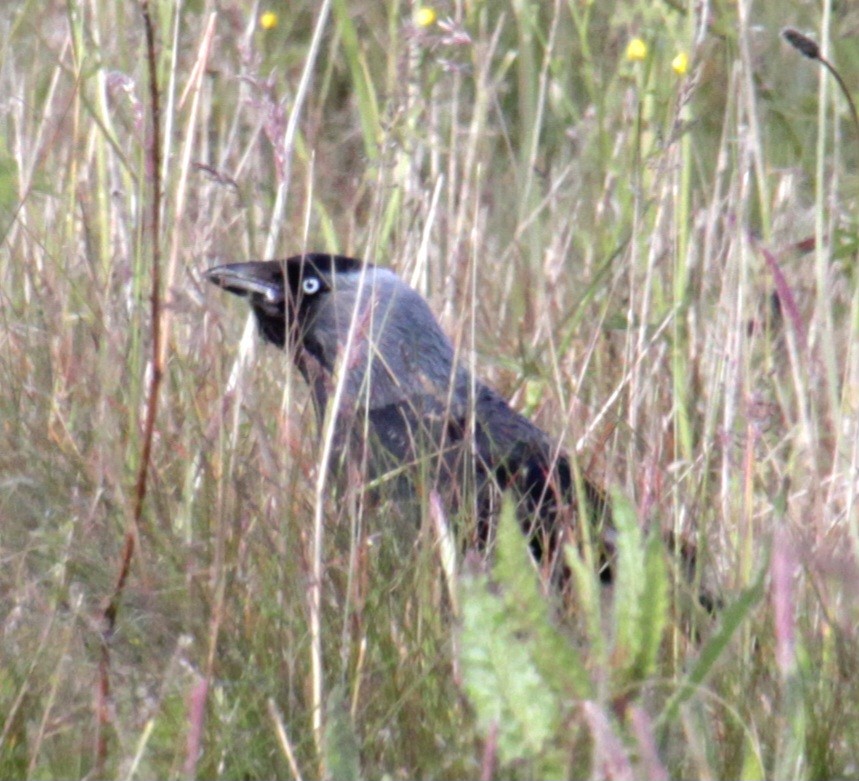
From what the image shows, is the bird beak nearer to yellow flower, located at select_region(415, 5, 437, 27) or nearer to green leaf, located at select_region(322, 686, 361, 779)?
yellow flower, located at select_region(415, 5, 437, 27)

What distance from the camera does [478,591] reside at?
5.56ft

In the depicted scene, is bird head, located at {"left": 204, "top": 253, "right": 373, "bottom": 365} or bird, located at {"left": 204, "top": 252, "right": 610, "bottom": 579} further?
bird head, located at {"left": 204, "top": 253, "right": 373, "bottom": 365}

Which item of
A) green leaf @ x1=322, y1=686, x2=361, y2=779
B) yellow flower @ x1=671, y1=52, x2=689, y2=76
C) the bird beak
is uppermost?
yellow flower @ x1=671, y1=52, x2=689, y2=76

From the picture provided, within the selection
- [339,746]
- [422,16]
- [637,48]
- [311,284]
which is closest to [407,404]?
[311,284]

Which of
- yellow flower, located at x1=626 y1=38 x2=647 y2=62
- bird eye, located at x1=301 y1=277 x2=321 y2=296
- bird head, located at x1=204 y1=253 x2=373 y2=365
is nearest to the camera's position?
yellow flower, located at x1=626 y1=38 x2=647 y2=62

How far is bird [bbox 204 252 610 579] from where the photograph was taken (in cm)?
248

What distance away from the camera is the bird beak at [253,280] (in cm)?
364

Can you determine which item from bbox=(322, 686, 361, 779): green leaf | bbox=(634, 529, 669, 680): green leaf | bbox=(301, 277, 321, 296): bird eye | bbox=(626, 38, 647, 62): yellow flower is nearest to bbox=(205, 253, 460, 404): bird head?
bbox=(301, 277, 321, 296): bird eye

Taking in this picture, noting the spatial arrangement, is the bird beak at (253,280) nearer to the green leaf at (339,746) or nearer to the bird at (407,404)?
the bird at (407,404)

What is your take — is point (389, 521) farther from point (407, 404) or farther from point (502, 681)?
point (407, 404)

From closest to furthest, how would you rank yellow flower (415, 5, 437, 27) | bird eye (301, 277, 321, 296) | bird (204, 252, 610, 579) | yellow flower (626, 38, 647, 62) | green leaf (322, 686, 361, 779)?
green leaf (322, 686, 361, 779) → bird (204, 252, 610, 579) → yellow flower (415, 5, 437, 27) → yellow flower (626, 38, 647, 62) → bird eye (301, 277, 321, 296)

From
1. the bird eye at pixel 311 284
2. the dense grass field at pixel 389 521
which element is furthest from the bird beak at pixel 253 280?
the bird eye at pixel 311 284

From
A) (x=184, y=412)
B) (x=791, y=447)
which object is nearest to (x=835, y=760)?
(x=184, y=412)

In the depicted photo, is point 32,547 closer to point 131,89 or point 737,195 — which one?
point 131,89
